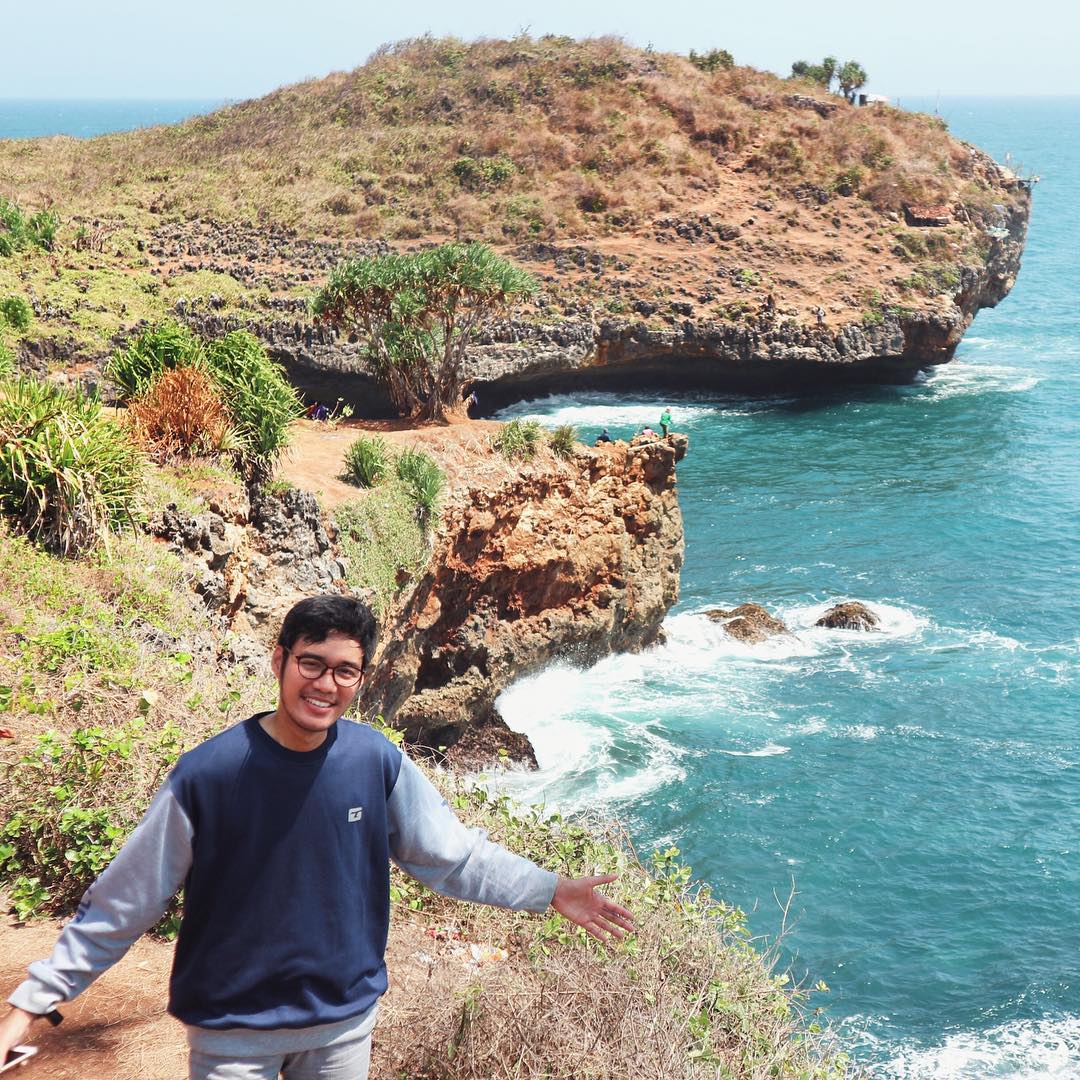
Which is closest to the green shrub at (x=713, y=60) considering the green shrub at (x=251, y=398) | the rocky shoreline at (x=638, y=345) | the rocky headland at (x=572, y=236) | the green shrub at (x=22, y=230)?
the rocky headland at (x=572, y=236)

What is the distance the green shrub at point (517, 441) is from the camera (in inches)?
962

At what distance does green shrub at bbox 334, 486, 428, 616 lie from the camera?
63.3 ft

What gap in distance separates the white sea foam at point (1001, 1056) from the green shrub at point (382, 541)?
992 cm

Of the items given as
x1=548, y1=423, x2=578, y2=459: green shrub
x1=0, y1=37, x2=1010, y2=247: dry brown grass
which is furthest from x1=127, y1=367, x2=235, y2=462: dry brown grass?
x1=0, y1=37, x2=1010, y2=247: dry brown grass

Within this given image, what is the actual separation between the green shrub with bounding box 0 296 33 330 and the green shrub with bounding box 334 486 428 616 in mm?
18390

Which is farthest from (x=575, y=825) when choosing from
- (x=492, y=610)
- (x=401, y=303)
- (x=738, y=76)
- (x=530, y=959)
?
(x=738, y=76)

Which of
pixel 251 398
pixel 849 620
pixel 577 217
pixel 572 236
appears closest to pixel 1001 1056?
pixel 251 398

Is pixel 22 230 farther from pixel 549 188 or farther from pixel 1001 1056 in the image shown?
pixel 1001 1056

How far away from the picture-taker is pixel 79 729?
782cm

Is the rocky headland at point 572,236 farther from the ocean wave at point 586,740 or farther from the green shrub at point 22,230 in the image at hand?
the ocean wave at point 586,740

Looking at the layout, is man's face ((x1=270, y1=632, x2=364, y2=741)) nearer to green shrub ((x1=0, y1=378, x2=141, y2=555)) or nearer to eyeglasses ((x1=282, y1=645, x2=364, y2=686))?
eyeglasses ((x1=282, y1=645, x2=364, y2=686))

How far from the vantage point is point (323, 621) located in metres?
3.73

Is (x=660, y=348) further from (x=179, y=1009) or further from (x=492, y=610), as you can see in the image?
(x=179, y=1009)

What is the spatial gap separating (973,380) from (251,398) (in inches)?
1824
